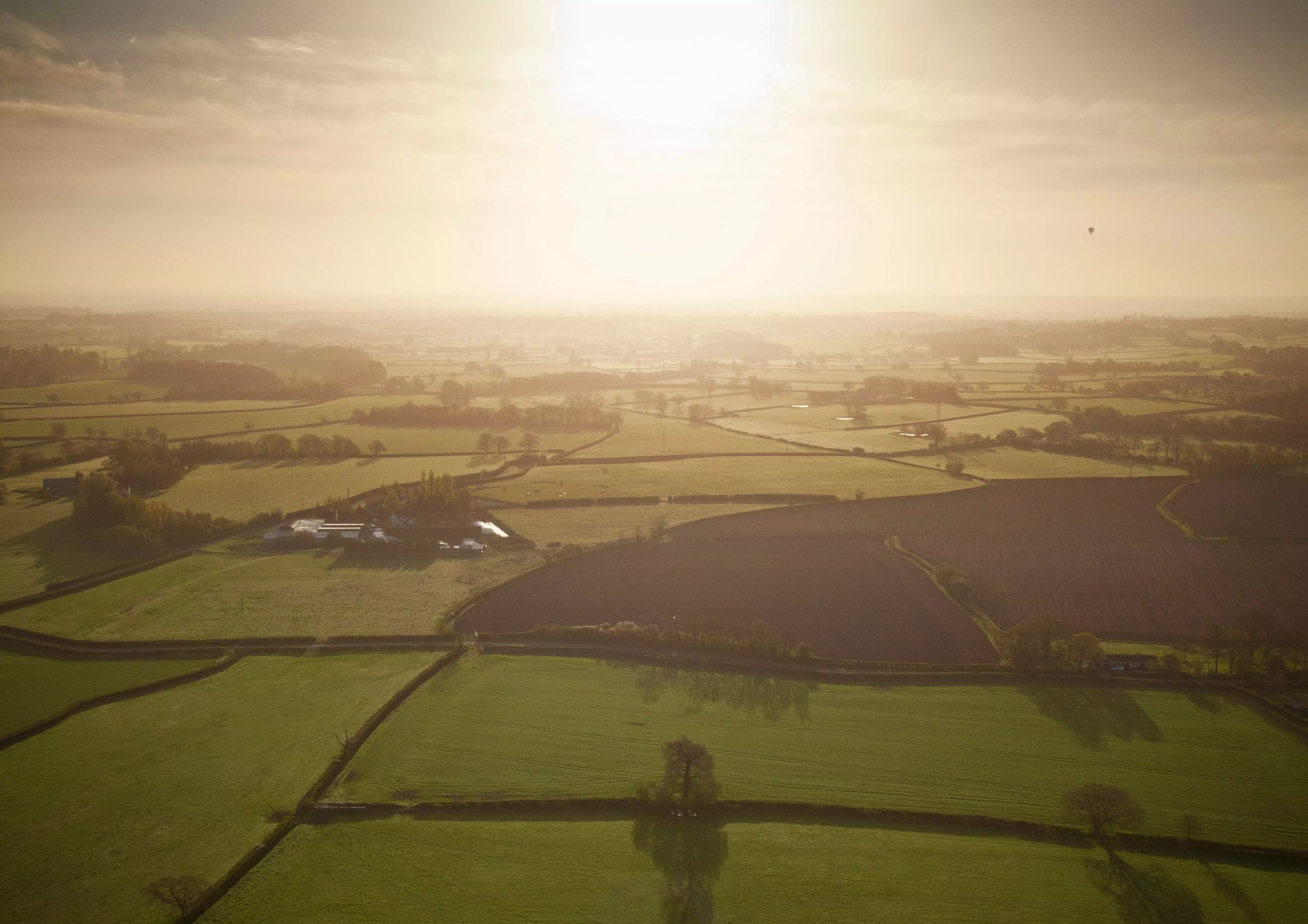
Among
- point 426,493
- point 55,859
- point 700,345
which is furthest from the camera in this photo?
point 700,345

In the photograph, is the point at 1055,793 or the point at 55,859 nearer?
the point at 55,859

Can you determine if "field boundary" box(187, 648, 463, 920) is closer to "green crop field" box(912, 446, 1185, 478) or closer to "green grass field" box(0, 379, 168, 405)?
"green crop field" box(912, 446, 1185, 478)

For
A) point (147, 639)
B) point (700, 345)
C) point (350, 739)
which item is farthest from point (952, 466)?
point (700, 345)

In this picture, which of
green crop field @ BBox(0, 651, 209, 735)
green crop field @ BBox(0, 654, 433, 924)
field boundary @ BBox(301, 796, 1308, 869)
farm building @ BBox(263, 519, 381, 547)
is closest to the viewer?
green crop field @ BBox(0, 654, 433, 924)

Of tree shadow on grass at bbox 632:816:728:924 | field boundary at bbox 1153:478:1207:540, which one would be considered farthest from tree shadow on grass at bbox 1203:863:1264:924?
field boundary at bbox 1153:478:1207:540

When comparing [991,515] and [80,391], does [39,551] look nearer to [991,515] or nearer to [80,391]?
[991,515]

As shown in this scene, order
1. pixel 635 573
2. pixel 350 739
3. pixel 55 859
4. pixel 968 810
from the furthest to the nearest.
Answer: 1. pixel 635 573
2. pixel 350 739
3. pixel 968 810
4. pixel 55 859

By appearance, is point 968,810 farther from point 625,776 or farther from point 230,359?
point 230,359

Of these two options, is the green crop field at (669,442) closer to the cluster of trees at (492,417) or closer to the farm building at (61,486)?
the cluster of trees at (492,417)
